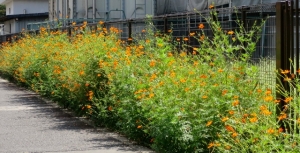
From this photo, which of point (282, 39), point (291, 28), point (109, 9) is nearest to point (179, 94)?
point (282, 39)

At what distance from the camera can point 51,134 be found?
10727 mm

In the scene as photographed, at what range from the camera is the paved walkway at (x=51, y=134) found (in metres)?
9.36

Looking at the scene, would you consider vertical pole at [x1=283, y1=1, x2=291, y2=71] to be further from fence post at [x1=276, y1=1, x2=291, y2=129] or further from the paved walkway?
the paved walkway

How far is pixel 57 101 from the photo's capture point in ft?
49.9

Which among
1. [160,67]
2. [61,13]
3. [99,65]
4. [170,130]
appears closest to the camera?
[170,130]

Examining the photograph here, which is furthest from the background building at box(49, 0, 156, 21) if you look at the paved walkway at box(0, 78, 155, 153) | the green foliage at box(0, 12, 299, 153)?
the green foliage at box(0, 12, 299, 153)

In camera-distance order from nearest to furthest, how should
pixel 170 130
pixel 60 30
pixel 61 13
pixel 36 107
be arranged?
pixel 170 130 < pixel 36 107 < pixel 60 30 < pixel 61 13

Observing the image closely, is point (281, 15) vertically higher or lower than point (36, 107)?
higher

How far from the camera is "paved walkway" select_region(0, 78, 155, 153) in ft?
30.7

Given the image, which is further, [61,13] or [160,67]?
[61,13]

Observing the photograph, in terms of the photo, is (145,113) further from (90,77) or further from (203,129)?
(90,77)

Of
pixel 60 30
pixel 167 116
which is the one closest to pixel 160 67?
pixel 167 116

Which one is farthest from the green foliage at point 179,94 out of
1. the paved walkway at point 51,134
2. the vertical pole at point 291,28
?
the vertical pole at point 291,28

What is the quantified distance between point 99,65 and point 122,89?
6.35ft
